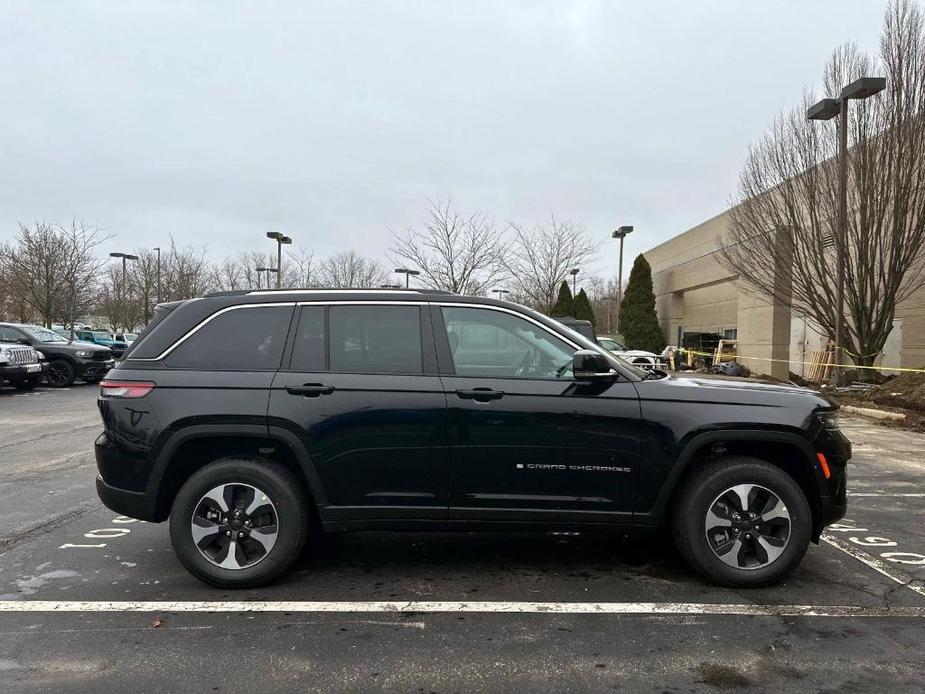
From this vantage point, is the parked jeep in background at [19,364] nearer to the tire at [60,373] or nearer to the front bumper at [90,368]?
the tire at [60,373]

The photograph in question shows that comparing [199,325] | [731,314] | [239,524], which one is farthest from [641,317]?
[239,524]

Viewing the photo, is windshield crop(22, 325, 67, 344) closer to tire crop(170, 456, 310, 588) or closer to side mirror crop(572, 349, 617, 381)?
tire crop(170, 456, 310, 588)

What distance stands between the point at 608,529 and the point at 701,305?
31.2 metres

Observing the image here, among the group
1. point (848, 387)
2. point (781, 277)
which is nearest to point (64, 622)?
point (848, 387)

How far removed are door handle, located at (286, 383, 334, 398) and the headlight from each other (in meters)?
2.98

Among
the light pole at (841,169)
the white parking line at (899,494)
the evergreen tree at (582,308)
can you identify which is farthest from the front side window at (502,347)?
the evergreen tree at (582,308)

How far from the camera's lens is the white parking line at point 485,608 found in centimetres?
359

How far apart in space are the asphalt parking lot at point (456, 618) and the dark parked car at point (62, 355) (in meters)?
14.5

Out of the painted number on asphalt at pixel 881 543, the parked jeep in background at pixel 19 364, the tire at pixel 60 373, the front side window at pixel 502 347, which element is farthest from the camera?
the tire at pixel 60 373

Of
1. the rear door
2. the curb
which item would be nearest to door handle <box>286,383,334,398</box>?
the rear door

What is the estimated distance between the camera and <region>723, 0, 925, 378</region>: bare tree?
14781 millimetres

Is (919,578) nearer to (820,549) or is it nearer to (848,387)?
(820,549)

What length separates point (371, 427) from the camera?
12.5ft

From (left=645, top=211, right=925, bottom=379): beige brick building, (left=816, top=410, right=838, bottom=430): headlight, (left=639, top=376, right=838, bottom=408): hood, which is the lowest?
(left=816, top=410, right=838, bottom=430): headlight
